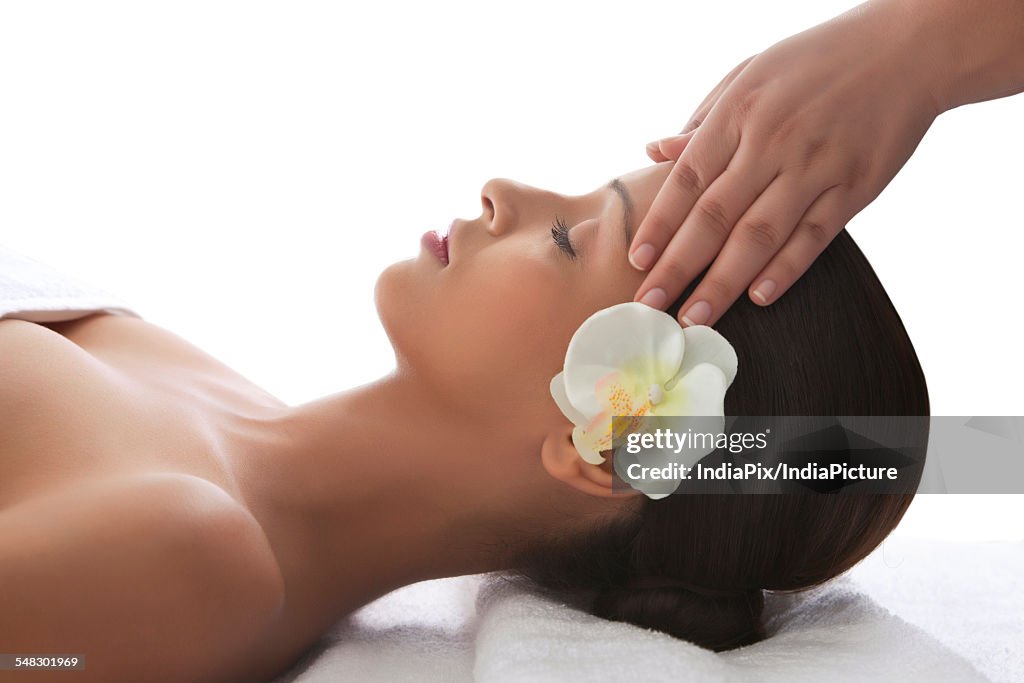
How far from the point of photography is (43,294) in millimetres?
1667

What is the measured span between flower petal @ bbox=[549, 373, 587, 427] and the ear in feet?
0.16

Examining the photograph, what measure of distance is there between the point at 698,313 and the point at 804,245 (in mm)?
162

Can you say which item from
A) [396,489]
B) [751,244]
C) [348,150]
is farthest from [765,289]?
[348,150]

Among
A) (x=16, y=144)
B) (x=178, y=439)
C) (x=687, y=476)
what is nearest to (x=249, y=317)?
(x=16, y=144)

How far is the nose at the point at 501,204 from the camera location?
1.55 metres

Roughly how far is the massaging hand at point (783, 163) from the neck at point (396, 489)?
33 cm

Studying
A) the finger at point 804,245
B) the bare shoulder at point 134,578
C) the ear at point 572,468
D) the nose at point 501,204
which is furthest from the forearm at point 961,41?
the bare shoulder at point 134,578

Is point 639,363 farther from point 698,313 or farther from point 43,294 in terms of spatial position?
point 43,294

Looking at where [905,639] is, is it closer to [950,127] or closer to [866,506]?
[866,506]

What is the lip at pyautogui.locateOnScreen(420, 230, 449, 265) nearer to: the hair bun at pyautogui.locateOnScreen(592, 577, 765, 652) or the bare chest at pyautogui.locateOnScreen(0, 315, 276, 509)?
the bare chest at pyautogui.locateOnScreen(0, 315, 276, 509)

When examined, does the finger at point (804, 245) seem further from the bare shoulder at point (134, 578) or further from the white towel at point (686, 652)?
the bare shoulder at point (134, 578)

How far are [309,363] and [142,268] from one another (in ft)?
1.66

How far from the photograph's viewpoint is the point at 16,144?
2773mm

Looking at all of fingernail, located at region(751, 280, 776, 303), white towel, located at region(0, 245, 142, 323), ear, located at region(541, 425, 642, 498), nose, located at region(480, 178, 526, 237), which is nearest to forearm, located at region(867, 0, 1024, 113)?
fingernail, located at region(751, 280, 776, 303)
